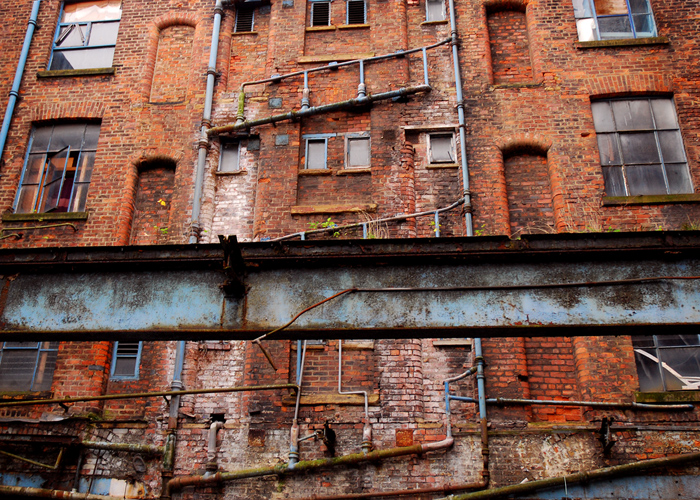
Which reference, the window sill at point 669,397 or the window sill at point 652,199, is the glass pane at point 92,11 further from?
the window sill at point 669,397

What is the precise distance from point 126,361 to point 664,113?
373 inches

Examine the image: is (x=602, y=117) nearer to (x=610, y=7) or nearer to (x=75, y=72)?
(x=610, y=7)

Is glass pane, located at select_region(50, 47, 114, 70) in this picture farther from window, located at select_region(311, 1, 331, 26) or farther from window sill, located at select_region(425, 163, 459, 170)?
window sill, located at select_region(425, 163, 459, 170)

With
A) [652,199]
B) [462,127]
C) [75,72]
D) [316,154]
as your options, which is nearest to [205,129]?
[316,154]

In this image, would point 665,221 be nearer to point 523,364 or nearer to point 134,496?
point 523,364

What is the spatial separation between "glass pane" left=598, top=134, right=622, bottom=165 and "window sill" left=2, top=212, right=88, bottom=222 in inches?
333

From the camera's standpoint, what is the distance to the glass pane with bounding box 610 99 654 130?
34.4 feet

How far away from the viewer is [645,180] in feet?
33.1

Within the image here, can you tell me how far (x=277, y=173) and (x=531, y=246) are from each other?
20.8 ft

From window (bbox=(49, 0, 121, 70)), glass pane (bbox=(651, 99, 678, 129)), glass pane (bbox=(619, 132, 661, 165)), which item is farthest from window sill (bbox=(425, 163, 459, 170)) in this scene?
window (bbox=(49, 0, 121, 70))

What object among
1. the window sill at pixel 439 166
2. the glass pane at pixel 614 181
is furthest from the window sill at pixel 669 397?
the window sill at pixel 439 166

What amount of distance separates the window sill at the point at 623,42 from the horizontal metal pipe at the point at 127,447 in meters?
9.33

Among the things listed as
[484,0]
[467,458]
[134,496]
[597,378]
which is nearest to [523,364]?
[597,378]

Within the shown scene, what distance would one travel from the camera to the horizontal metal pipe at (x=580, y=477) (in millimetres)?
7816
